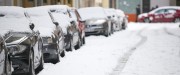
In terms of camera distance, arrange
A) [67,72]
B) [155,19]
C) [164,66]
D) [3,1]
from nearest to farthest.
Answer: [67,72], [164,66], [3,1], [155,19]

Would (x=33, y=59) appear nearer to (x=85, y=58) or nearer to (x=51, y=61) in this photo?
(x=51, y=61)

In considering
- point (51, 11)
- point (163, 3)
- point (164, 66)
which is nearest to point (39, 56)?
point (164, 66)

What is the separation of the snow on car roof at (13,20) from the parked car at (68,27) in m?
3.62

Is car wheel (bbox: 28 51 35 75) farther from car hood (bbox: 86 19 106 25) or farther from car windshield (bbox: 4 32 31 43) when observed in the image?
car hood (bbox: 86 19 106 25)

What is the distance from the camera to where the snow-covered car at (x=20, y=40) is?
31.3ft

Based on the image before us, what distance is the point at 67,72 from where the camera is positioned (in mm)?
11055

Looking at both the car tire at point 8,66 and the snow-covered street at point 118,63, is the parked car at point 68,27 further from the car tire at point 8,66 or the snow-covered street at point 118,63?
the car tire at point 8,66

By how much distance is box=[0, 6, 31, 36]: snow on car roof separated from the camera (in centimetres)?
1103

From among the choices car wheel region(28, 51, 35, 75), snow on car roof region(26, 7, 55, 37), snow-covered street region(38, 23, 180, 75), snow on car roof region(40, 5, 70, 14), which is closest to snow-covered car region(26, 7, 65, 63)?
snow on car roof region(26, 7, 55, 37)

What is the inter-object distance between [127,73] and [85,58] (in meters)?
3.44

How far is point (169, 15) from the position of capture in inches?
1810

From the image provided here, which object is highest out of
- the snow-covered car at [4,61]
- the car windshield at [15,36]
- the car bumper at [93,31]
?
the car windshield at [15,36]

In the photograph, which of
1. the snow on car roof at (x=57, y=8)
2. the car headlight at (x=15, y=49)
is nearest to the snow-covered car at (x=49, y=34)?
the snow on car roof at (x=57, y=8)

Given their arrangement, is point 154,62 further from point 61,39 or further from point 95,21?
point 95,21
